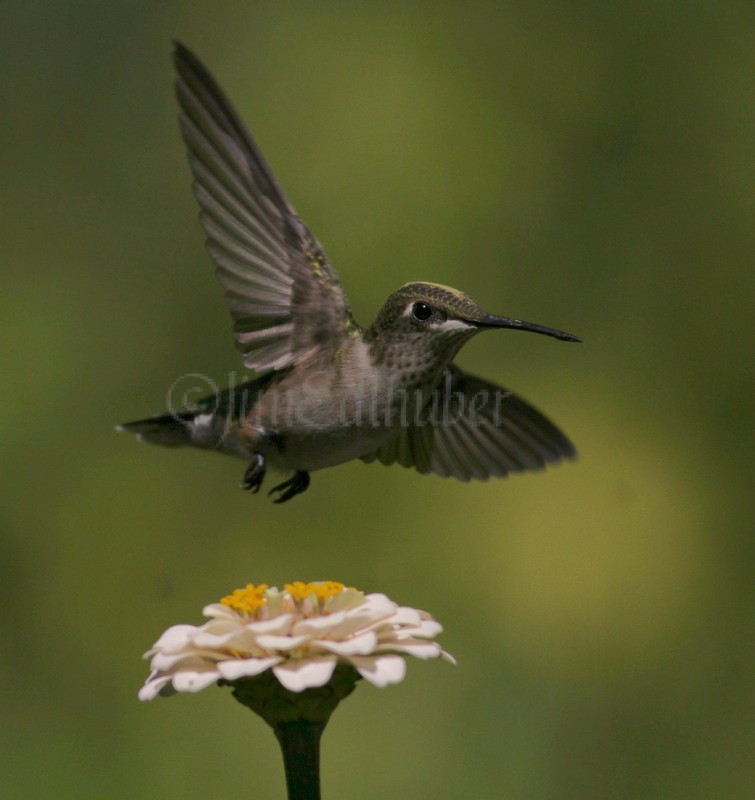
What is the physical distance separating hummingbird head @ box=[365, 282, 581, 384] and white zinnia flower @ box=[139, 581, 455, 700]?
34cm

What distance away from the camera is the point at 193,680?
99 centimetres

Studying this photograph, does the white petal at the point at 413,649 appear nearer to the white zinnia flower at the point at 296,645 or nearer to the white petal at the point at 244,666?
the white zinnia flower at the point at 296,645

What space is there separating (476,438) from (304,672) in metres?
0.74

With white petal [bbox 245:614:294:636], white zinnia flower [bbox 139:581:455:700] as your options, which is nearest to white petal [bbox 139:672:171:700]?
white zinnia flower [bbox 139:581:455:700]

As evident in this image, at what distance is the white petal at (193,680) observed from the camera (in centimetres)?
97

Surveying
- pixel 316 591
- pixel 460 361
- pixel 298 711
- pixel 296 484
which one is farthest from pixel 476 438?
pixel 460 361

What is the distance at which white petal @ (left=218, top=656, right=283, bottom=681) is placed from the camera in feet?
3.19

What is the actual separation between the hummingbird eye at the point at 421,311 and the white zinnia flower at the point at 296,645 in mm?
377

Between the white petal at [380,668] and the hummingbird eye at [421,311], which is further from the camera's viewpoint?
the hummingbird eye at [421,311]

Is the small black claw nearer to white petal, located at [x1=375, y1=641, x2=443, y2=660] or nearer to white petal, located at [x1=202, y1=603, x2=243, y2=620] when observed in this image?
white petal, located at [x1=202, y1=603, x2=243, y2=620]

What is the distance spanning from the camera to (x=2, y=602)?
237 centimetres

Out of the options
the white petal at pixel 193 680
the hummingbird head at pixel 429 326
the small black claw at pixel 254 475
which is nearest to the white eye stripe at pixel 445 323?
the hummingbird head at pixel 429 326

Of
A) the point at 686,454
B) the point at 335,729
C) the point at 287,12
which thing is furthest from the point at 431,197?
the point at 335,729

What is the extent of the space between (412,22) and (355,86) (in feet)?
0.83
